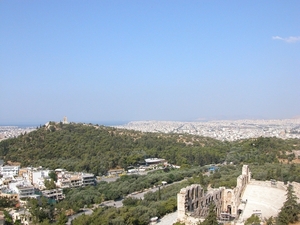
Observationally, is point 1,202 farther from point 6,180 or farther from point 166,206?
point 166,206

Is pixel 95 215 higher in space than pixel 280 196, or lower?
lower

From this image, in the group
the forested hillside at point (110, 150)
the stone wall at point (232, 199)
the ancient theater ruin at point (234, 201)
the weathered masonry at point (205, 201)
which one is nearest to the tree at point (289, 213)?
the ancient theater ruin at point (234, 201)

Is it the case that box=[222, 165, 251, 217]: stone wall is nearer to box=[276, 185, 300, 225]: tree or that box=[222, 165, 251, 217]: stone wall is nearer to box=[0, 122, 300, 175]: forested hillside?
box=[276, 185, 300, 225]: tree

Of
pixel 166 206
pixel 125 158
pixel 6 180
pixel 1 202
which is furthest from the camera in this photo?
pixel 125 158

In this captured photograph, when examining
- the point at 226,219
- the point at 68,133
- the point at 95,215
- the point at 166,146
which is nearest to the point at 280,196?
the point at 226,219

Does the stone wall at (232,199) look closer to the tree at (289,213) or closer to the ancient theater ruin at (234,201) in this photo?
the ancient theater ruin at (234,201)

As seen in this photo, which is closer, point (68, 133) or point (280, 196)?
point (280, 196)
